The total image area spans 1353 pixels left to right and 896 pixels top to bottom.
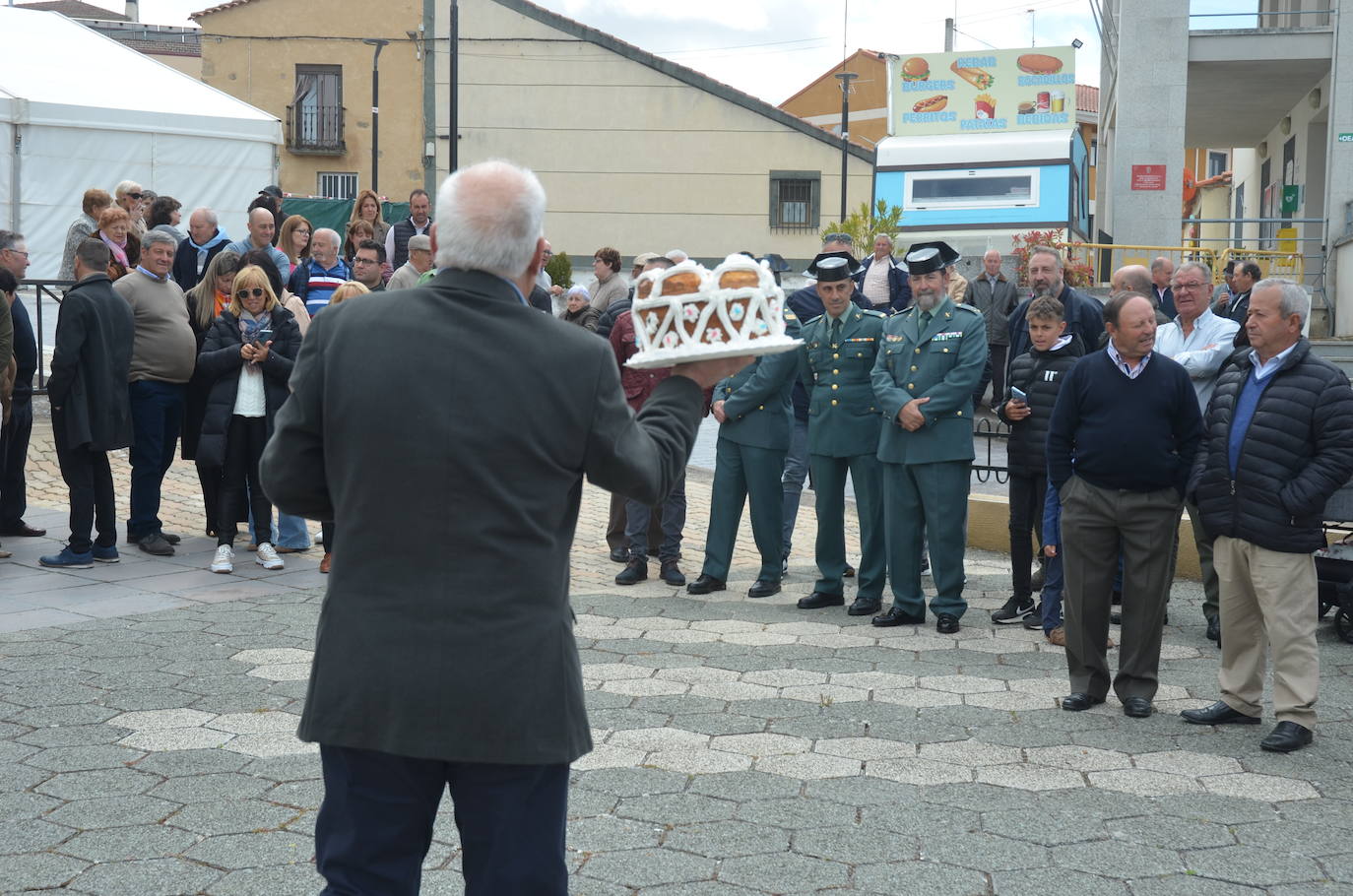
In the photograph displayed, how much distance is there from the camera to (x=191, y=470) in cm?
1245

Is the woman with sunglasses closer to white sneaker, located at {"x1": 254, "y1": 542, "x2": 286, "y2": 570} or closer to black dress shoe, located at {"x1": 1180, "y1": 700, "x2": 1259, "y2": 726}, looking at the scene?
white sneaker, located at {"x1": 254, "y1": 542, "x2": 286, "y2": 570}

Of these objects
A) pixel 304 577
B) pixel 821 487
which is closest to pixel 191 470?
pixel 304 577

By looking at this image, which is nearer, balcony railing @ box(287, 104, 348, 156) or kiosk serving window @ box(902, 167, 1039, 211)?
kiosk serving window @ box(902, 167, 1039, 211)

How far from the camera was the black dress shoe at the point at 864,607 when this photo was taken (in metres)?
8.37

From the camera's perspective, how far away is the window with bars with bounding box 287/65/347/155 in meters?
38.2

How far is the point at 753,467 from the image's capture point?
8930 mm

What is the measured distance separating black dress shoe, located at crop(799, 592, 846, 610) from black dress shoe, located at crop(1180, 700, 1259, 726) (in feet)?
9.43

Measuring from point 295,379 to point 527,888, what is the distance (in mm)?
1096

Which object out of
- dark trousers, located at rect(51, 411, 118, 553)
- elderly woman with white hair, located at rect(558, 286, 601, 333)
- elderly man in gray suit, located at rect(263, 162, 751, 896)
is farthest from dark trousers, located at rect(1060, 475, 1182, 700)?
dark trousers, located at rect(51, 411, 118, 553)

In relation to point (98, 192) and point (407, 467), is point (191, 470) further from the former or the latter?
point (407, 467)

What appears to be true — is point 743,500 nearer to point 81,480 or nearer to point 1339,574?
point 1339,574

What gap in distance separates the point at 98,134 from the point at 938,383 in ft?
39.6

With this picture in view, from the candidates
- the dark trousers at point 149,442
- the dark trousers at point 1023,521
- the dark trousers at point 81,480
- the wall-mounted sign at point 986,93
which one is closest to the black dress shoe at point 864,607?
the dark trousers at point 1023,521

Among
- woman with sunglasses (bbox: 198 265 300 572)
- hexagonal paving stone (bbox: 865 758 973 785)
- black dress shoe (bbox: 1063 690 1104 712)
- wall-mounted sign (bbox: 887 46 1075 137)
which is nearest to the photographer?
hexagonal paving stone (bbox: 865 758 973 785)
